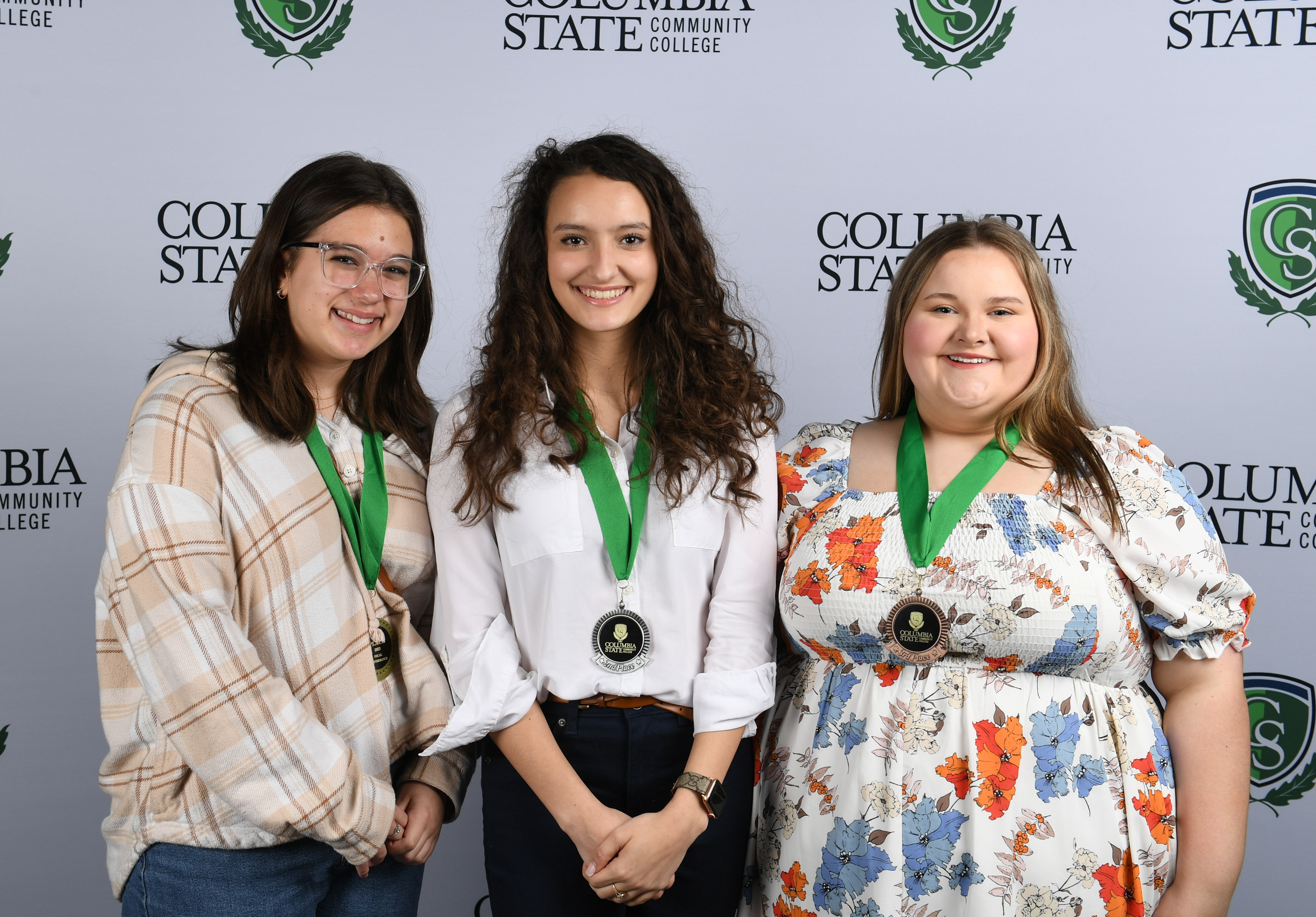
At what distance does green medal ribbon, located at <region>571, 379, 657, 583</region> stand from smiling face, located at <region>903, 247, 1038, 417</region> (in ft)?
1.69

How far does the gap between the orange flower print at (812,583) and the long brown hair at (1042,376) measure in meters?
0.40

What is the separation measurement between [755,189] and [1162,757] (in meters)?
1.70

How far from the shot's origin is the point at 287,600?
5.04ft

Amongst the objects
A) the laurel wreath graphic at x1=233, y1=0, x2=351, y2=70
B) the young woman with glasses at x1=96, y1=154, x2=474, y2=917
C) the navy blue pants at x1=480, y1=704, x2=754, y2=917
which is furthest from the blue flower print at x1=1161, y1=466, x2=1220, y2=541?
the laurel wreath graphic at x1=233, y1=0, x2=351, y2=70

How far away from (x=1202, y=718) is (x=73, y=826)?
2.77 meters

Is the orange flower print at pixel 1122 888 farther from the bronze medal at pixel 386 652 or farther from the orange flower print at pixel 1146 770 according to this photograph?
the bronze medal at pixel 386 652

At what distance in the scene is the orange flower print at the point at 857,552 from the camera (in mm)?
1616

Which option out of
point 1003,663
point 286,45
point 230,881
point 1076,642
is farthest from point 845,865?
point 286,45

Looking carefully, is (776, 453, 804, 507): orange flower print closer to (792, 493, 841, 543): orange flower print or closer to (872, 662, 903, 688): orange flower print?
(792, 493, 841, 543): orange flower print

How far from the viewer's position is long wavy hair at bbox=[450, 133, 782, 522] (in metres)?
1.65

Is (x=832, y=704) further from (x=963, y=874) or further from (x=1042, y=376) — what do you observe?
(x=1042, y=376)

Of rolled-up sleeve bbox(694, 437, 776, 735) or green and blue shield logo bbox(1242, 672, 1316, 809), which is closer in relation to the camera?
rolled-up sleeve bbox(694, 437, 776, 735)

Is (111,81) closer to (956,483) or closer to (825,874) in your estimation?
(956,483)

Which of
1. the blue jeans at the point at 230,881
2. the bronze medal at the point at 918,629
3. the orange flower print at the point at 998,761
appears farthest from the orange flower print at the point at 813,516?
the blue jeans at the point at 230,881
